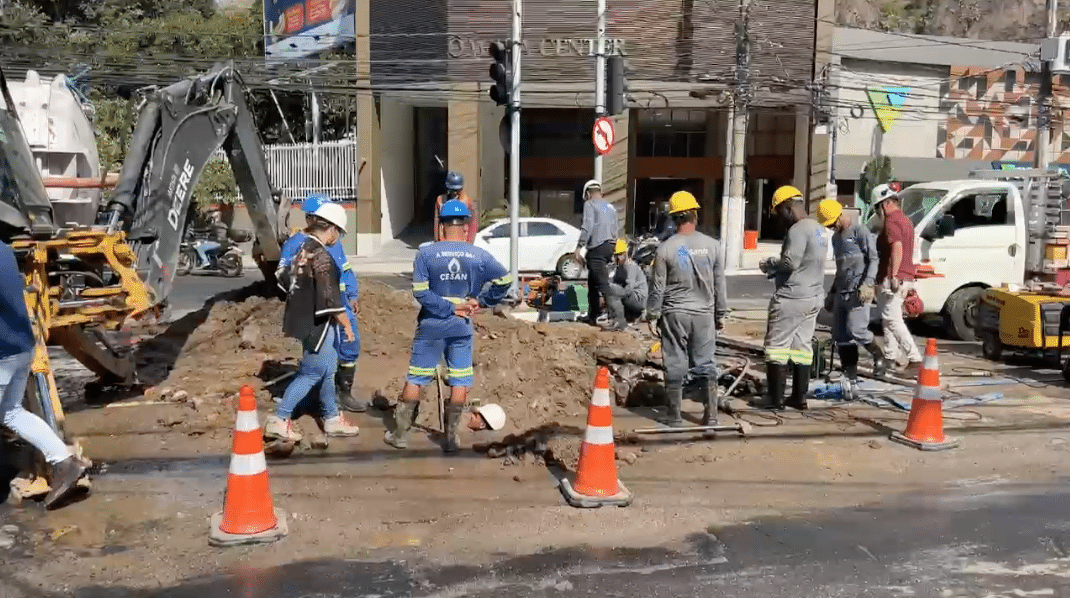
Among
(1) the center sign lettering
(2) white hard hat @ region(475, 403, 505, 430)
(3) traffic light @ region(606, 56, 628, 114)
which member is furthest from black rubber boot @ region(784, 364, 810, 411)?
(1) the center sign lettering

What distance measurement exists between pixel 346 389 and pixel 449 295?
1743 millimetres

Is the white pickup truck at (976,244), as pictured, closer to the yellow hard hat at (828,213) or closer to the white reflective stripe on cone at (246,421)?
the yellow hard hat at (828,213)

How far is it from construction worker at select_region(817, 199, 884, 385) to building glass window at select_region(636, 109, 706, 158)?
23.7 metres

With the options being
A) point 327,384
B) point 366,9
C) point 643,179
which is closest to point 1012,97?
point 643,179

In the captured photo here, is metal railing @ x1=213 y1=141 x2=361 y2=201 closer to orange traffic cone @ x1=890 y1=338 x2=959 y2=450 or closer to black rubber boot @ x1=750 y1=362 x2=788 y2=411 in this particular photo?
black rubber boot @ x1=750 y1=362 x2=788 y2=411

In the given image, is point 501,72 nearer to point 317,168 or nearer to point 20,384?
point 20,384

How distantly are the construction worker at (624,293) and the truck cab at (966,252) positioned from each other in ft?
10.7

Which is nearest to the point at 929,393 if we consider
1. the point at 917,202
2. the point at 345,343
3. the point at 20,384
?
the point at 345,343

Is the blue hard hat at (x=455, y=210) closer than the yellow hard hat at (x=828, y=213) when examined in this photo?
Yes

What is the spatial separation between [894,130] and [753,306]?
18036 millimetres

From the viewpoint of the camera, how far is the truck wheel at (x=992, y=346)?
10.4 meters

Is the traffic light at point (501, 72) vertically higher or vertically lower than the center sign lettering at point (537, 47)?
lower

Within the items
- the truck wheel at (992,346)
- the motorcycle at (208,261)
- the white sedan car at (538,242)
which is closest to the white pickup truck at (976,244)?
the truck wheel at (992,346)

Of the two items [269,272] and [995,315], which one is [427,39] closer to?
[269,272]
